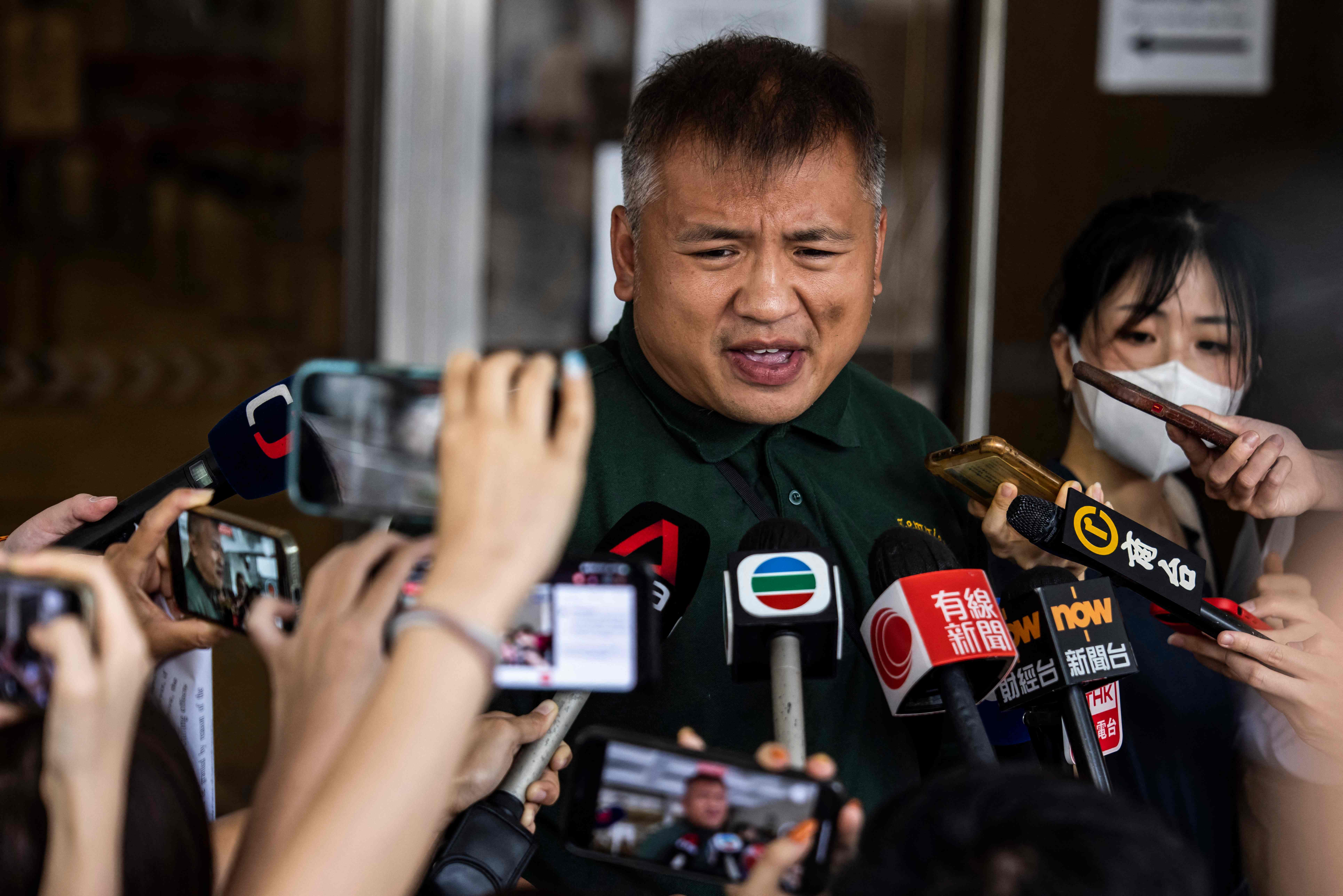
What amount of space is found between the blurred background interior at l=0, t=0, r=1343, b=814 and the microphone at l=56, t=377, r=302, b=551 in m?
1.77

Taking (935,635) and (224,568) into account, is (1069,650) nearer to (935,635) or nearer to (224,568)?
(935,635)

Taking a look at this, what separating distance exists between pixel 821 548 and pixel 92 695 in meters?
0.57

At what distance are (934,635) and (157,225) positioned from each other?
2647 mm

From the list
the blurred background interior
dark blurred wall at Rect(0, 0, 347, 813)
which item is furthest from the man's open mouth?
dark blurred wall at Rect(0, 0, 347, 813)

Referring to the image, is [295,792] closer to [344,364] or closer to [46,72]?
[344,364]

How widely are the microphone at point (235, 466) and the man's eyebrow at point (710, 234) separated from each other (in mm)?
464

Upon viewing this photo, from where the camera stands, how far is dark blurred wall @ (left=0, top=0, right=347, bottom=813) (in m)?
2.92

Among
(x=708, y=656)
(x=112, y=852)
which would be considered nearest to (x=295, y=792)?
(x=112, y=852)

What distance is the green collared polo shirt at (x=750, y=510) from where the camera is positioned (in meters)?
1.29

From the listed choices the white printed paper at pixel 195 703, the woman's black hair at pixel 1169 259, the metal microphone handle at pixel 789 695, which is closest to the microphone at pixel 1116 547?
the metal microphone handle at pixel 789 695

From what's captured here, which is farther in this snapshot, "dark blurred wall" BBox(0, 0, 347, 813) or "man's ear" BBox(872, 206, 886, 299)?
"dark blurred wall" BBox(0, 0, 347, 813)

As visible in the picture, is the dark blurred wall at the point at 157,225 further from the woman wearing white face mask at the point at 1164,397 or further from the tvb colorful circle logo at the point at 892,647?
the tvb colorful circle logo at the point at 892,647

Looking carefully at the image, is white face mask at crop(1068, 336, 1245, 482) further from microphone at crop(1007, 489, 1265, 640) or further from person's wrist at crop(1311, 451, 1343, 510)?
microphone at crop(1007, 489, 1265, 640)

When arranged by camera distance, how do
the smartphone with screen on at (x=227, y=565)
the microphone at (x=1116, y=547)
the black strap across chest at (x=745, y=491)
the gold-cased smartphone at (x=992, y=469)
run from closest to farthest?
1. the smartphone with screen on at (x=227, y=565)
2. the microphone at (x=1116, y=547)
3. the gold-cased smartphone at (x=992, y=469)
4. the black strap across chest at (x=745, y=491)
